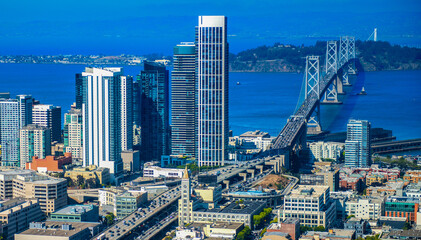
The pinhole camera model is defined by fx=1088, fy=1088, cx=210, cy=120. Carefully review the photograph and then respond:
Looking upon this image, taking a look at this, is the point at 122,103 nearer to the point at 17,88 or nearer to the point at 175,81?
the point at 175,81

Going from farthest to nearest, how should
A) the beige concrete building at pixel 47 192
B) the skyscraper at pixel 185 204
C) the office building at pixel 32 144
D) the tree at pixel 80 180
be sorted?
the office building at pixel 32 144, the tree at pixel 80 180, the beige concrete building at pixel 47 192, the skyscraper at pixel 185 204

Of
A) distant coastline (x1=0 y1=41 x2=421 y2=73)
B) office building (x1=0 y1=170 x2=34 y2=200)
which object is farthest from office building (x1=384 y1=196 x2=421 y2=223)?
distant coastline (x1=0 y1=41 x2=421 y2=73)

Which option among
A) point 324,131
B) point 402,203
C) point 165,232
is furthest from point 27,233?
point 324,131

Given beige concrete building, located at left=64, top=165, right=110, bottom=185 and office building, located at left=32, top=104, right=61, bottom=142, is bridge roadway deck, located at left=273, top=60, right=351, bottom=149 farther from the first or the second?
office building, located at left=32, top=104, right=61, bottom=142

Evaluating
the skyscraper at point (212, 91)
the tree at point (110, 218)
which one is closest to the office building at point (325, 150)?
the skyscraper at point (212, 91)

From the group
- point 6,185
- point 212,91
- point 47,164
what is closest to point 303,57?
point 212,91

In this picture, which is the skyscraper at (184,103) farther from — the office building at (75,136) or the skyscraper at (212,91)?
the office building at (75,136)
